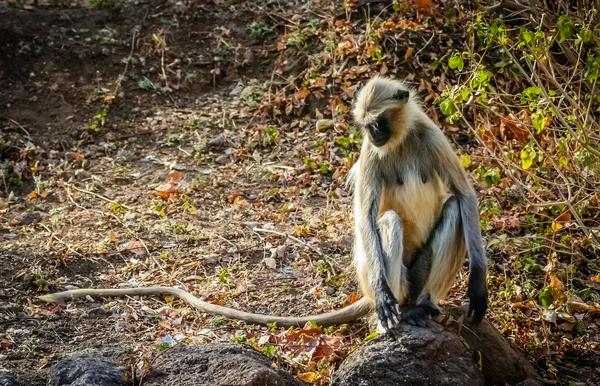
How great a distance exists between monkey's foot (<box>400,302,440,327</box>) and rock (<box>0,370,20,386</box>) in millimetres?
2215

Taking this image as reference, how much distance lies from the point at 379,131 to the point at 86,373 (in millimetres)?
2224

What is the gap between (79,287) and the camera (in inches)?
244

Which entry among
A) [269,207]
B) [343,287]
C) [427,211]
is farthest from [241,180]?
[427,211]

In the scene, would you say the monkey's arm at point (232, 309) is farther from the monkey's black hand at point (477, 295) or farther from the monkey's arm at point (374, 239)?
the monkey's black hand at point (477, 295)

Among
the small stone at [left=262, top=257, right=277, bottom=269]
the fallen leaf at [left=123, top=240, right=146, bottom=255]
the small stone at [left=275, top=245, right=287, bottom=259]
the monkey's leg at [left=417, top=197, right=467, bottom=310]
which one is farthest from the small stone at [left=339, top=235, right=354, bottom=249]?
the fallen leaf at [left=123, top=240, right=146, bottom=255]

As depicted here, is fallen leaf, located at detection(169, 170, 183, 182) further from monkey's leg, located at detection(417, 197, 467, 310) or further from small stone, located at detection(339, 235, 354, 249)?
monkey's leg, located at detection(417, 197, 467, 310)

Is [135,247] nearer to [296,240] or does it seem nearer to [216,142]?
[296,240]

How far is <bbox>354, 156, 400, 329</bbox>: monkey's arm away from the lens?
15.8ft

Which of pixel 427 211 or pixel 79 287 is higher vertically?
pixel 427 211

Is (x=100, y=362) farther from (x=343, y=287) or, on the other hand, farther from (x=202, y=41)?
(x=202, y=41)

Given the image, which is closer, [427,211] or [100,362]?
[100,362]

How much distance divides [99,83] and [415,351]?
566 cm

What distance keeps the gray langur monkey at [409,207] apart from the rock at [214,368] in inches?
33.7

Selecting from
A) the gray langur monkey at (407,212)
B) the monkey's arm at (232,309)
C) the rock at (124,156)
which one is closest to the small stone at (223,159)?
the rock at (124,156)
